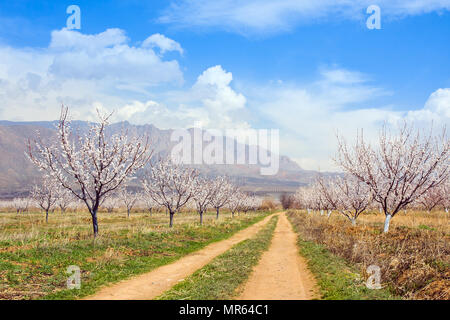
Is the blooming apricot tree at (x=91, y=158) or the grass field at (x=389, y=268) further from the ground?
the blooming apricot tree at (x=91, y=158)

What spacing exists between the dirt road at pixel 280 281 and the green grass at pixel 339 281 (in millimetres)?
391

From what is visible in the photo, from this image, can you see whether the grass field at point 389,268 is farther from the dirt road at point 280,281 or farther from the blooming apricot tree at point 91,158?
the blooming apricot tree at point 91,158

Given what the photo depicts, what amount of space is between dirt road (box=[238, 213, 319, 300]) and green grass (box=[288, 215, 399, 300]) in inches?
15.4

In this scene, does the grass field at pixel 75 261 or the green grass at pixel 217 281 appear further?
the grass field at pixel 75 261

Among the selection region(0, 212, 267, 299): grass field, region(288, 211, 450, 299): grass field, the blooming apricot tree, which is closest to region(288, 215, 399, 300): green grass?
region(288, 211, 450, 299): grass field

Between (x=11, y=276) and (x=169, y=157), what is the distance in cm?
2548

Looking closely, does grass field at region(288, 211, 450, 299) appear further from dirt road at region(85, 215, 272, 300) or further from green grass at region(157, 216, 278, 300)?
dirt road at region(85, 215, 272, 300)

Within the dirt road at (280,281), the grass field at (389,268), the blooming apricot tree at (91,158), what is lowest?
the dirt road at (280,281)

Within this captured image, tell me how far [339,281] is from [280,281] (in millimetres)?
2410

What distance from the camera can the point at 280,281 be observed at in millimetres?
13125

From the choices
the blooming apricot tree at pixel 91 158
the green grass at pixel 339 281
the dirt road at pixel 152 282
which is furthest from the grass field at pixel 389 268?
the blooming apricot tree at pixel 91 158

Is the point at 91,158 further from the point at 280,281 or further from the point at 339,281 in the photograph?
the point at 339,281

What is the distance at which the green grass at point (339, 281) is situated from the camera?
10047 mm
